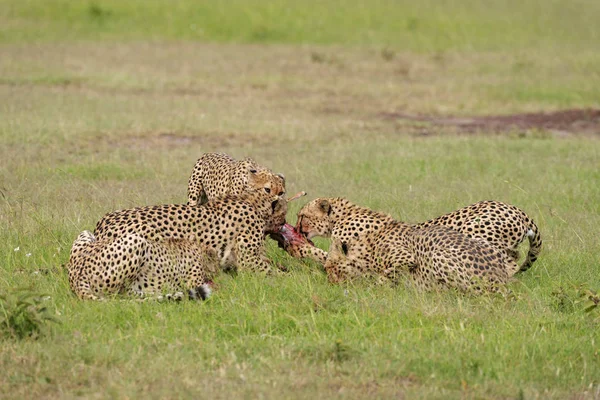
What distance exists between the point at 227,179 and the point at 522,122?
8636mm

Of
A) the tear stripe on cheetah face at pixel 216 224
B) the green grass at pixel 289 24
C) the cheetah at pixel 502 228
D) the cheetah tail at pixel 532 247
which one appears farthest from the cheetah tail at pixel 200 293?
the green grass at pixel 289 24

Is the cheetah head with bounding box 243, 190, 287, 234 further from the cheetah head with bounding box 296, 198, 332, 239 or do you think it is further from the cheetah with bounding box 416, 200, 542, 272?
the cheetah with bounding box 416, 200, 542, 272

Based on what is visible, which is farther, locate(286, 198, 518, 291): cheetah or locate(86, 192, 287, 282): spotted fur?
locate(86, 192, 287, 282): spotted fur

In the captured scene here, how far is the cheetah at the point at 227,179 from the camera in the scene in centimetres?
828

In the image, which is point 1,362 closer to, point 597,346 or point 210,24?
point 597,346

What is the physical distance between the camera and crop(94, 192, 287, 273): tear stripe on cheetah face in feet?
24.1

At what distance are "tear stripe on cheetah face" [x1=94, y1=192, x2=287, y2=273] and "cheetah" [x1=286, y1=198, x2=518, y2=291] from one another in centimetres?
40

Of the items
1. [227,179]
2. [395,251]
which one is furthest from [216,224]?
[227,179]

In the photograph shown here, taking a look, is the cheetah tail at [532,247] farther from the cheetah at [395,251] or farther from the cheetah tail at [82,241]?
the cheetah tail at [82,241]

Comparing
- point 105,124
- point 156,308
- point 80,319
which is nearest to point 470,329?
point 156,308

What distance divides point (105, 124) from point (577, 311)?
30.0 feet

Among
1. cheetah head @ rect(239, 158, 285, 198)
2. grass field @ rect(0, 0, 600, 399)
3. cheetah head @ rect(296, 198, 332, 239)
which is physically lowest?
grass field @ rect(0, 0, 600, 399)

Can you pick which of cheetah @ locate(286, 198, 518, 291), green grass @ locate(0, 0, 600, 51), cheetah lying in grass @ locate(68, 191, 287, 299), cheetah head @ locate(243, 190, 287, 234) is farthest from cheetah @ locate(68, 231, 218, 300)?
green grass @ locate(0, 0, 600, 51)

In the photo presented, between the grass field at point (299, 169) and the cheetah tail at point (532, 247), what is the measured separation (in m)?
0.14
